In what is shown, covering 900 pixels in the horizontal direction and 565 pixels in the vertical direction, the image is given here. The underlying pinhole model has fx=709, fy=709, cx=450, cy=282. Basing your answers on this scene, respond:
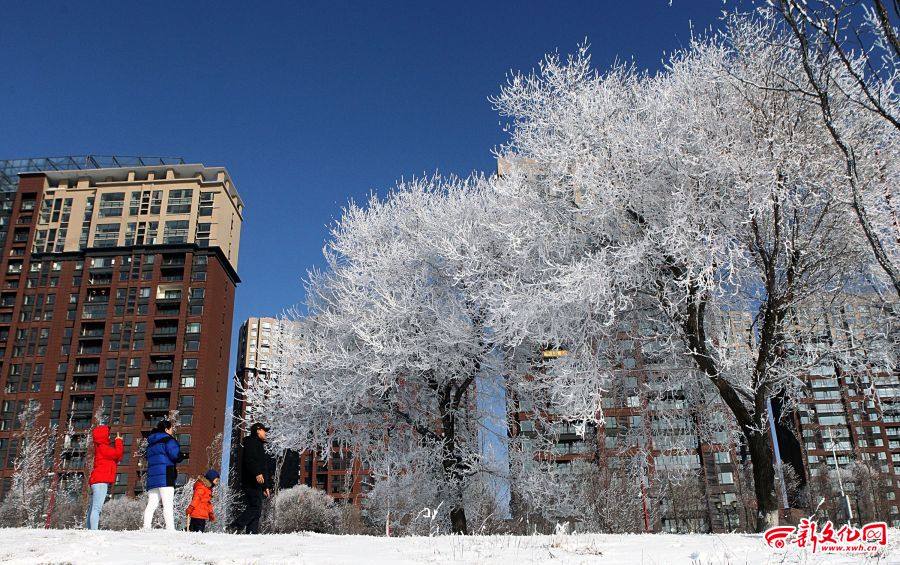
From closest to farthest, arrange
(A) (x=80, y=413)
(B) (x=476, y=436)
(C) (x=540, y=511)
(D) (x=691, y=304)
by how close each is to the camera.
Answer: (D) (x=691, y=304), (C) (x=540, y=511), (B) (x=476, y=436), (A) (x=80, y=413)

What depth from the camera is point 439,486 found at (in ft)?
61.3

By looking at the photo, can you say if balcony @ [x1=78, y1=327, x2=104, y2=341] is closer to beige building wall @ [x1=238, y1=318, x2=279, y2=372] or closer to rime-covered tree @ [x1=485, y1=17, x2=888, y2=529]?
beige building wall @ [x1=238, y1=318, x2=279, y2=372]

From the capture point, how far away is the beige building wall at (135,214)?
296 feet

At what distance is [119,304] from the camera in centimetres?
8650

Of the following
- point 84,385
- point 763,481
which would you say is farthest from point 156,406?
point 763,481

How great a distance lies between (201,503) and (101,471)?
6.50ft

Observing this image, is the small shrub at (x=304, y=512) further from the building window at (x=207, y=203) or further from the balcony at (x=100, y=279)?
the building window at (x=207, y=203)

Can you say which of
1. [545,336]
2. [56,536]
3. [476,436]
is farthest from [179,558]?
[476,436]

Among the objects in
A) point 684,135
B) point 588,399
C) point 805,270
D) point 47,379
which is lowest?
point 588,399

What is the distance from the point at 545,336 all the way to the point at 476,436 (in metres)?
7.01

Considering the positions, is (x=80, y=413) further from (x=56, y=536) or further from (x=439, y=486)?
(x=56, y=536)

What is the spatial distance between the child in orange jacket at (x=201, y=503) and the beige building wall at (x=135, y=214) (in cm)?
8143

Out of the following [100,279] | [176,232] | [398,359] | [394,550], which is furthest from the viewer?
[176,232]

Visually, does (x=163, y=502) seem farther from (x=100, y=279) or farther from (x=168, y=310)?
(x=100, y=279)
